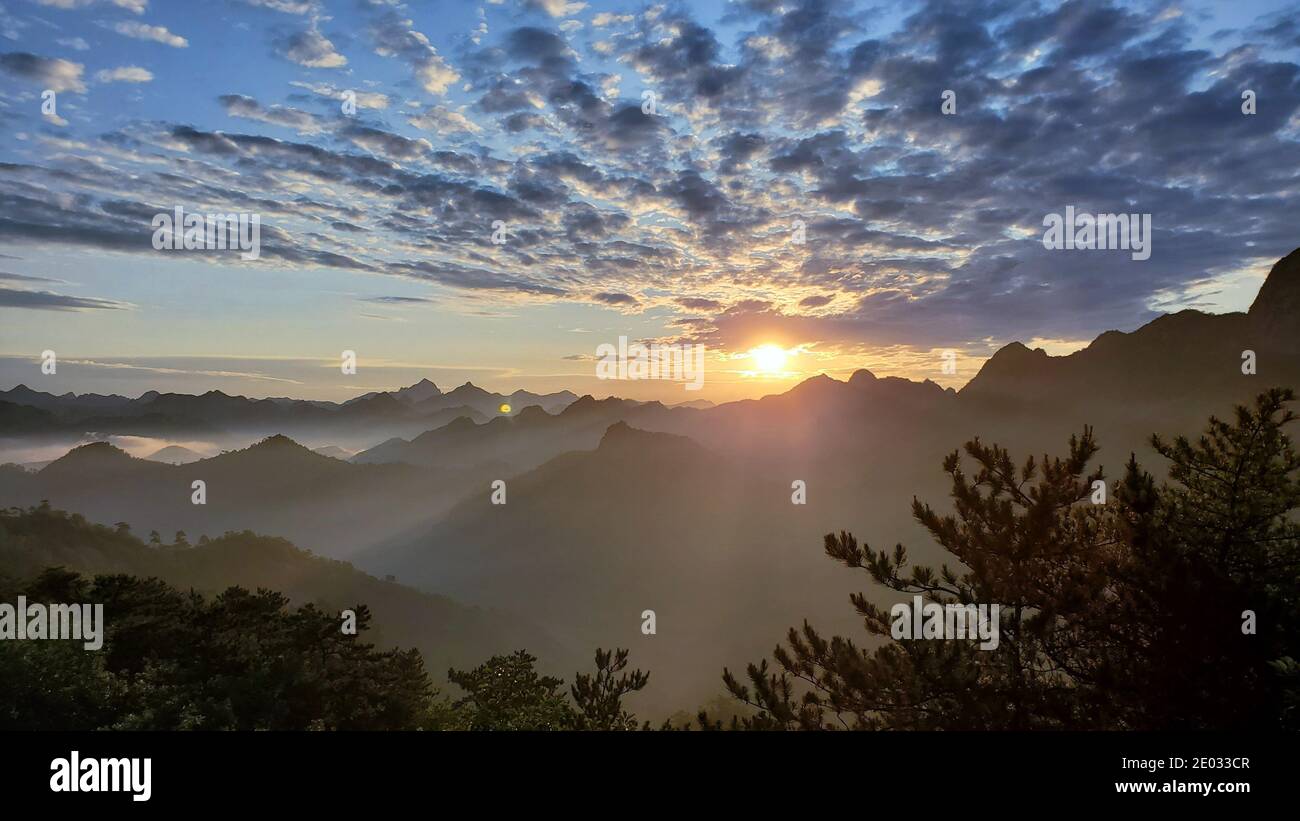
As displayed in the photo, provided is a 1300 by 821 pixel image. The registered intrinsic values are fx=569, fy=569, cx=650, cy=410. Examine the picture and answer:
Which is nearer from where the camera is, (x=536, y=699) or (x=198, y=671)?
(x=198, y=671)

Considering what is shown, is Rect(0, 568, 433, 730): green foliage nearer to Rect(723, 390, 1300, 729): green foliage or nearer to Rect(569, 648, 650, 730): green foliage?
Rect(569, 648, 650, 730): green foliage

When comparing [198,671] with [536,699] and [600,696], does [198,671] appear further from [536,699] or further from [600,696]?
[600,696]

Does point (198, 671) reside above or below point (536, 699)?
above

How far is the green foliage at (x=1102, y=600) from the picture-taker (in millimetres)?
11422

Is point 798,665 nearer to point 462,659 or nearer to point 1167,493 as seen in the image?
point 1167,493

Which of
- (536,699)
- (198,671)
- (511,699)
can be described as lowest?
(511,699)

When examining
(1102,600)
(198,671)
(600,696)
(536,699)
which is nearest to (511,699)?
(536,699)

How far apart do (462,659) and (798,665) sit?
143145 mm

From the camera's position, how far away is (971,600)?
1446 cm

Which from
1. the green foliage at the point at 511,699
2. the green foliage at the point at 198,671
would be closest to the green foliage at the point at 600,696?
the green foliage at the point at 511,699

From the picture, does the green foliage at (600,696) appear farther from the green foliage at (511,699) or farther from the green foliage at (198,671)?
the green foliage at (198,671)

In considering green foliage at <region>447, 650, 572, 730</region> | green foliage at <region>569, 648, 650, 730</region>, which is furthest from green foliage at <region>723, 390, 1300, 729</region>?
green foliage at <region>447, 650, 572, 730</region>

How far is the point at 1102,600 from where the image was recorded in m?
13.5
